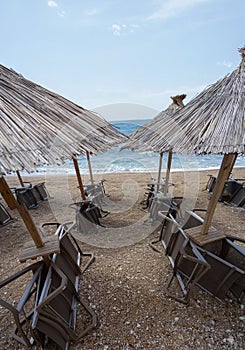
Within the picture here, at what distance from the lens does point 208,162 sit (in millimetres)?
15734

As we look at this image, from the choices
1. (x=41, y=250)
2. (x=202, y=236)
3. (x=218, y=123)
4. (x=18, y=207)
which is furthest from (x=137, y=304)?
(x=218, y=123)

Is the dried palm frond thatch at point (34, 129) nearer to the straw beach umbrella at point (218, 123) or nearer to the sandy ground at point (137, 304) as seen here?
the straw beach umbrella at point (218, 123)

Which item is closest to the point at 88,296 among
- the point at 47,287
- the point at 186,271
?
the point at 47,287

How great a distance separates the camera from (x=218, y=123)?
1.51 meters

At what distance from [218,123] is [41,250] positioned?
2.10 m

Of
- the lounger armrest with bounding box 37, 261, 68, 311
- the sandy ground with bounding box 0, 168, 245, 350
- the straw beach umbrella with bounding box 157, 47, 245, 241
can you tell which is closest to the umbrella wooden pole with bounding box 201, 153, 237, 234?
the straw beach umbrella with bounding box 157, 47, 245, 241

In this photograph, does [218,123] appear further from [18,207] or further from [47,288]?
[47,288]

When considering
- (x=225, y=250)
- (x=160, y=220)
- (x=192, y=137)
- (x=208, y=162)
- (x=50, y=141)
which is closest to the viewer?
(x=50, y=141)

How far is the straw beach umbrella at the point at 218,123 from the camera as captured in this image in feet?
4.66

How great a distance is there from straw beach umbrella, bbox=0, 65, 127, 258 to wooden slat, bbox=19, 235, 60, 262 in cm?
7

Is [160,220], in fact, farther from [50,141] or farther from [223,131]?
[50,141]

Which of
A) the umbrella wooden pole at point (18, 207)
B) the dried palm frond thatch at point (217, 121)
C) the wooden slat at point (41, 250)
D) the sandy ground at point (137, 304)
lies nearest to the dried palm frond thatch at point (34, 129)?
the umbrella wooden pole at point (18, 207)

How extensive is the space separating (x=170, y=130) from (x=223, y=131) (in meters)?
0.72

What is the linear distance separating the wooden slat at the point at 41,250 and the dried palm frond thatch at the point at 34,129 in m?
1.04
